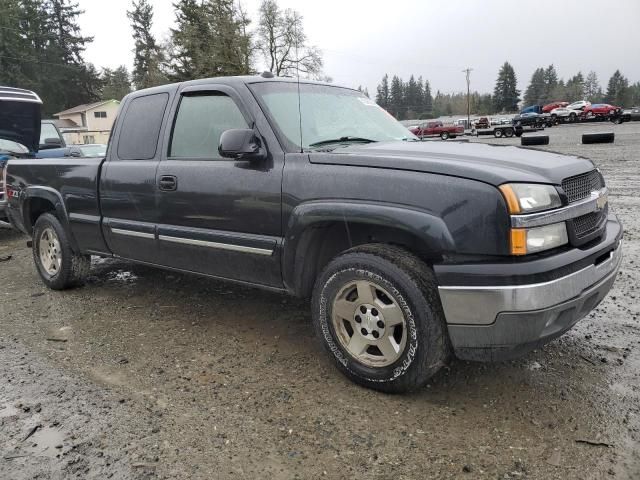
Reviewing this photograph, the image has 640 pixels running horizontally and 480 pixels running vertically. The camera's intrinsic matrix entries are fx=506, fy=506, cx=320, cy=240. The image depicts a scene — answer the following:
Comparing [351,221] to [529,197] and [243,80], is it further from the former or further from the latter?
[243,80]

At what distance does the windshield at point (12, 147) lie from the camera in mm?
8484

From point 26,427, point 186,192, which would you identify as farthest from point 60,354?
point 186,192

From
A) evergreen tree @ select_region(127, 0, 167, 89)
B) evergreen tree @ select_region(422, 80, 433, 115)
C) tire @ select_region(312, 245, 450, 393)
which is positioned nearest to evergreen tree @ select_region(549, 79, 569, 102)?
evergreen tree @ select_region(422, 80, 433, 115)

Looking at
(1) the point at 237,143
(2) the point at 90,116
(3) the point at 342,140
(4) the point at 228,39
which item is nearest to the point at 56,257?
(1) the point at 237,143

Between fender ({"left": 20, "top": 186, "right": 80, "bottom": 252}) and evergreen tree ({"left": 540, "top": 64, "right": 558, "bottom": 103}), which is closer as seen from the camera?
fender ({"left": 20, "top": 186, "right": 80, "bottom": 252})

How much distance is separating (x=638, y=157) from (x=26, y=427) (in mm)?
16058

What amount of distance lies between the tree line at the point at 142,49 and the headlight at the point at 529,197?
32.0 m

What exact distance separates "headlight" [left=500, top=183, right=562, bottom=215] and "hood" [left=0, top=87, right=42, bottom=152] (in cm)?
762

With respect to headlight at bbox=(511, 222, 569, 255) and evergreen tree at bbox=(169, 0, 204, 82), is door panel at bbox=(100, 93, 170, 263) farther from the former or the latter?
evergreen tree at bbox=(169, 0, 204, 82)

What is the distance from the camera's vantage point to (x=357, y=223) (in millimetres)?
2924

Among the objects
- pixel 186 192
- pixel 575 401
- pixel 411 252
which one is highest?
pixel 186 192

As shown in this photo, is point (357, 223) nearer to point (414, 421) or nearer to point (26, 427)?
point (414, 421)

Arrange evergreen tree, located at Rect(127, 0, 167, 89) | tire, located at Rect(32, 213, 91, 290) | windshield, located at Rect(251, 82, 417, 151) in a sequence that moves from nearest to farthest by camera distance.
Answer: windshield, located at Rect(251, 82, 417, 151) < tire, located at Rect(32, 213, 91, 290) < evergreen tree, located at Rect(127, 0, 167, 89)

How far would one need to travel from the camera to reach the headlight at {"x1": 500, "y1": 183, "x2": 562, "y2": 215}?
7.89ft
